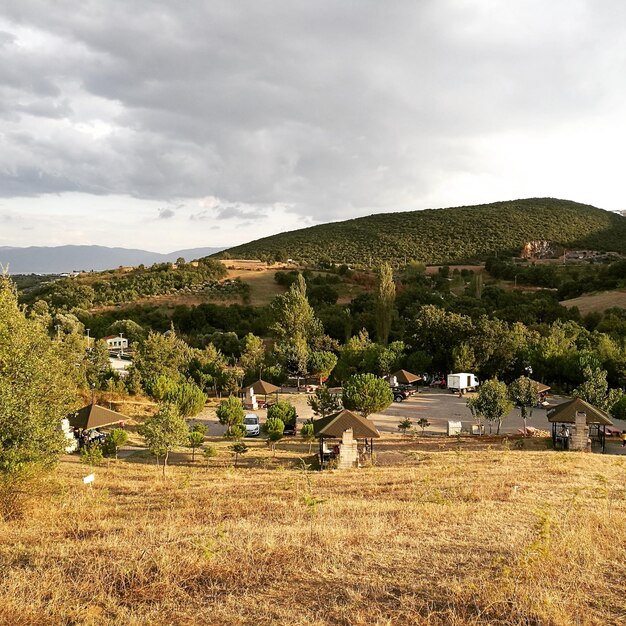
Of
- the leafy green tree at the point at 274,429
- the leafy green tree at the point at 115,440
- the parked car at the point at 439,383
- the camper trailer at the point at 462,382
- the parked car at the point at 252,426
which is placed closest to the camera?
the leafy green tree at the point at 115,440

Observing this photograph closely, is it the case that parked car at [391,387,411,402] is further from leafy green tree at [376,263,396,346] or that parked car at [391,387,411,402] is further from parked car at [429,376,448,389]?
leafy green tree at [376,263,396,346]

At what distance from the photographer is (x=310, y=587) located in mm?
6086

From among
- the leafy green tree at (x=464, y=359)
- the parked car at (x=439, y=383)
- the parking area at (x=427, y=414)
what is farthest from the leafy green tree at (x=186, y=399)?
the parked car at (x=439, y=383)

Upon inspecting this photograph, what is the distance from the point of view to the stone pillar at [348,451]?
18.2 m

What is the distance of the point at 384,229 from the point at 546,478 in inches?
4475

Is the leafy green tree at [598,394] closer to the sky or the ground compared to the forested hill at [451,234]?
closer to the ground

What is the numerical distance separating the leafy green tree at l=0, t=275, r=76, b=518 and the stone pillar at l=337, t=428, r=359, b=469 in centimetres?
1016

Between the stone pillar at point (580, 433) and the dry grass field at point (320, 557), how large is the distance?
30.0 ft

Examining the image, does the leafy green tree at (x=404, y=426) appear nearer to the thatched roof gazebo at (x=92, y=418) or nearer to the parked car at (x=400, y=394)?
the parked car at (x=400, y=394)

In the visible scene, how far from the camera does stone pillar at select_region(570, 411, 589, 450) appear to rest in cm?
2083

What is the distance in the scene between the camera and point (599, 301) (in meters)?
59.5

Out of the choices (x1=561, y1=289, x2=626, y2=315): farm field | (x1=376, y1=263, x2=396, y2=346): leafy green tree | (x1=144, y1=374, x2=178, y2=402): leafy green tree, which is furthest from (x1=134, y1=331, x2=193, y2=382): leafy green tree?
(x1=561, y1=289, x2=626, y2=315): farm field

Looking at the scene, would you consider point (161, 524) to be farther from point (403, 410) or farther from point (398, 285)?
point (398, 285)

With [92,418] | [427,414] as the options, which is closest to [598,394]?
[427,414]
